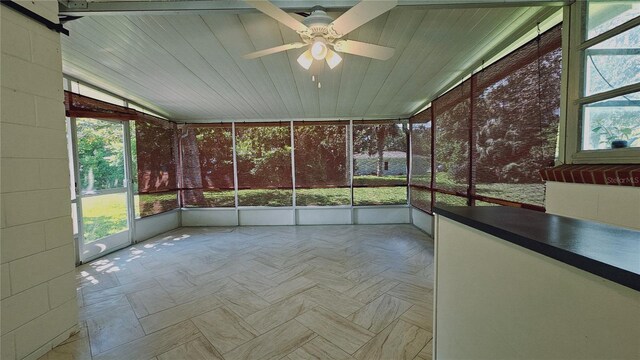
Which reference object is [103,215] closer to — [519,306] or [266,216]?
[266,216]

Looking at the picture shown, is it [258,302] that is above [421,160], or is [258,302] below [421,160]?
below

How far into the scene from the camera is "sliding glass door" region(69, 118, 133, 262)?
322 cm

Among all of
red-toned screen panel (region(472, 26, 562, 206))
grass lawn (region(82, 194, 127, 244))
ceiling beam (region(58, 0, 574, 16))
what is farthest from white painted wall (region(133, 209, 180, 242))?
red-toned screen panel (region(472, 26, 562, 206))

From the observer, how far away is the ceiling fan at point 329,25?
1.29m

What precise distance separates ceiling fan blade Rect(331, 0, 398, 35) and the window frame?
1.28 m

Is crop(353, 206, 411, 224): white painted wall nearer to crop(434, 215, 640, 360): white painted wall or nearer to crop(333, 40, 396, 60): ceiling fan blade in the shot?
crop(333, 40, 396, 60): ceiling fan blade

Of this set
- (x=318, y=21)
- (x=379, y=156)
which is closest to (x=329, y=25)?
(x=318, y=21)

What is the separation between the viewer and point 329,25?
1533 millimetres

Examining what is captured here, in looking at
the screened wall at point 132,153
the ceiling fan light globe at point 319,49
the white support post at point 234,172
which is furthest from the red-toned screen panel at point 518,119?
the screened wall at point 132,153

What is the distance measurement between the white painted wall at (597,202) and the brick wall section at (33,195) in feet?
11.6

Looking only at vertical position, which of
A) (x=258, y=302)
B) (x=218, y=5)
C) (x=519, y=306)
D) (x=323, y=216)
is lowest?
(x=258, y=302)

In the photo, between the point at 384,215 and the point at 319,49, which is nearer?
the point at 319,49

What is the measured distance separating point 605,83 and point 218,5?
2470 millimetres

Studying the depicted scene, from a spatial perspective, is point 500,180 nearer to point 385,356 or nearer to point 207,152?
point 385,356
